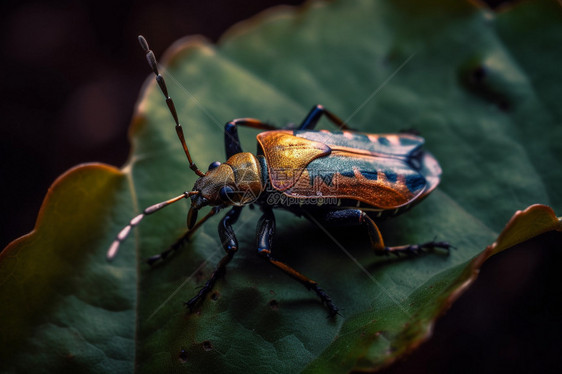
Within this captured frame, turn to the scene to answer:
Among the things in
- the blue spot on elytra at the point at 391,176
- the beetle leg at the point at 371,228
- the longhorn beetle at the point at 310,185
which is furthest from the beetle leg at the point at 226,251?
the blue spot on elytra at the point at 391,176

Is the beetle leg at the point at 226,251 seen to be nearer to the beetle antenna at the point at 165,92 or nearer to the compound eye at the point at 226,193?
the compound eye at the point at 226,193

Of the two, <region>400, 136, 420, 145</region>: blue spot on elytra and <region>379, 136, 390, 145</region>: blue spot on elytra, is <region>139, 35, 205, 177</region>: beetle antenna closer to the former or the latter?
<region>379, 136, 390, 145</region>: blue spot on elytra

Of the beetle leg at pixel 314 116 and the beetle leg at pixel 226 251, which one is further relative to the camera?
the beetle leg at pixel 314 116

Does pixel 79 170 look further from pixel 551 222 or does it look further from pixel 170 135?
pixel 551 222

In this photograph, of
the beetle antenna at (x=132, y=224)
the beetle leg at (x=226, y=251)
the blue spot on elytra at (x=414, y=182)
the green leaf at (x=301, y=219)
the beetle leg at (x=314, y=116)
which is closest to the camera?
the beetle antenna at (x=132, y=224)

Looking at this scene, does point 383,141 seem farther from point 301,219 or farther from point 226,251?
point 226,251

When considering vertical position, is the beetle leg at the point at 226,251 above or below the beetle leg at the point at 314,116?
below

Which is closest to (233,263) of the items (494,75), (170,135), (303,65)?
(170,135)
